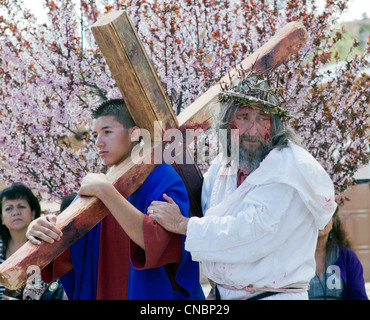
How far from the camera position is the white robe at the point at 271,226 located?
2354 millimetres

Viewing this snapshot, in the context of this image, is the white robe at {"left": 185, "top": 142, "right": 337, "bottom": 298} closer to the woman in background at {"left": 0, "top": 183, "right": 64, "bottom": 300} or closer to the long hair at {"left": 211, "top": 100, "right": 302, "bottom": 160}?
the long hair at {"left": 211, "top": 100, "right": 302, "bottom": 160}

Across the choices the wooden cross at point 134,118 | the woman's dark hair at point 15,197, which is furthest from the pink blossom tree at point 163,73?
the wooden cross at point 134,118

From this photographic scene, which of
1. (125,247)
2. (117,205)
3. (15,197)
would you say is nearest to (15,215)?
(15,197)

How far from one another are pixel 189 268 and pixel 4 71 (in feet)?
8.60

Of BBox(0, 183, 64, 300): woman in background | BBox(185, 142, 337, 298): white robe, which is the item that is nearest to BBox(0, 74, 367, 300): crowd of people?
BBox(185, 142, 337, 298): white robe

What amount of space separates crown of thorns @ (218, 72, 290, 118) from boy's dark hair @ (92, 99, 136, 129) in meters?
0.49

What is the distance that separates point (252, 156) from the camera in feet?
8.57

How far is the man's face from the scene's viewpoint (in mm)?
2586

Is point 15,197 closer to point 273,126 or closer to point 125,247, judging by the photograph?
point 125,247

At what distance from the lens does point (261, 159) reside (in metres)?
2.60

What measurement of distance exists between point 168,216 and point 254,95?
0.70m

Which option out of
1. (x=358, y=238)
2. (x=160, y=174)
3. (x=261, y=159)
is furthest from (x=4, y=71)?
(x=358, y=238)
